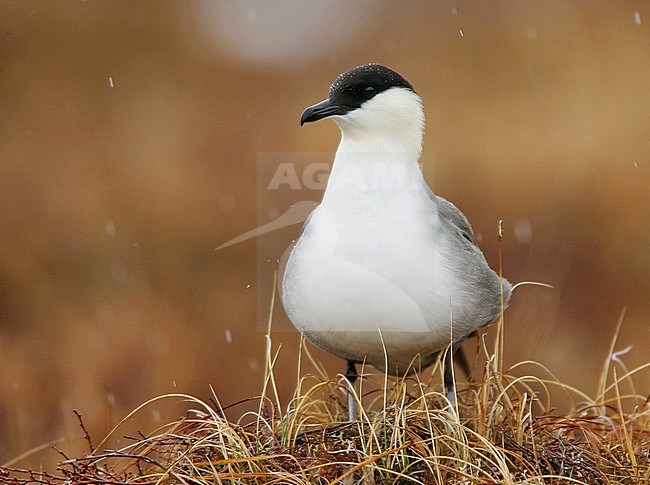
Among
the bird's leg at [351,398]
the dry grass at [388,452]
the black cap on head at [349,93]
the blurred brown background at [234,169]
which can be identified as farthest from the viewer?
the blurred brown background at [234,169]

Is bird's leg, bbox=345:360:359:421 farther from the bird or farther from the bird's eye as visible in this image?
the bird's eye

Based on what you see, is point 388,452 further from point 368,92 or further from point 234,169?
point 234,169

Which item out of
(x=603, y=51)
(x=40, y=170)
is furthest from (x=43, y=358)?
(x=603, y=51)

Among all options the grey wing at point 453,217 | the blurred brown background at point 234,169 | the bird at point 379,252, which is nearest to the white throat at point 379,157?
the bird at point 379,252

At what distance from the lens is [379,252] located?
7.79 feet

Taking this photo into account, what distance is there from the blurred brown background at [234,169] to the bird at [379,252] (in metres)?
1.92

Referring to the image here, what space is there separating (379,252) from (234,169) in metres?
3.69

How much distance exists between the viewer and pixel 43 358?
5094 mm

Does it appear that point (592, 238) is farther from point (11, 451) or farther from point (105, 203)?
point (11, 451)

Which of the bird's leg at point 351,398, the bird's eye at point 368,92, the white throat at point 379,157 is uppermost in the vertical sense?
the bird's eye at point 368,92

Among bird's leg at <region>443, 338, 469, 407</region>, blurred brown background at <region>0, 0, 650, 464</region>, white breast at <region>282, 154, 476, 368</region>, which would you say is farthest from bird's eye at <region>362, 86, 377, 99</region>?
blurred brown background at <region>0, 0, 650, 464</region>

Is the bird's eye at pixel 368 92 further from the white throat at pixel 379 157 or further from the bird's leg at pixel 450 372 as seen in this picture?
the bird's leg at pixel 450 372

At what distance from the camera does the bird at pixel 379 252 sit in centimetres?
238

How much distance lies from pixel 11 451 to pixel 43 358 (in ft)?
2.51
